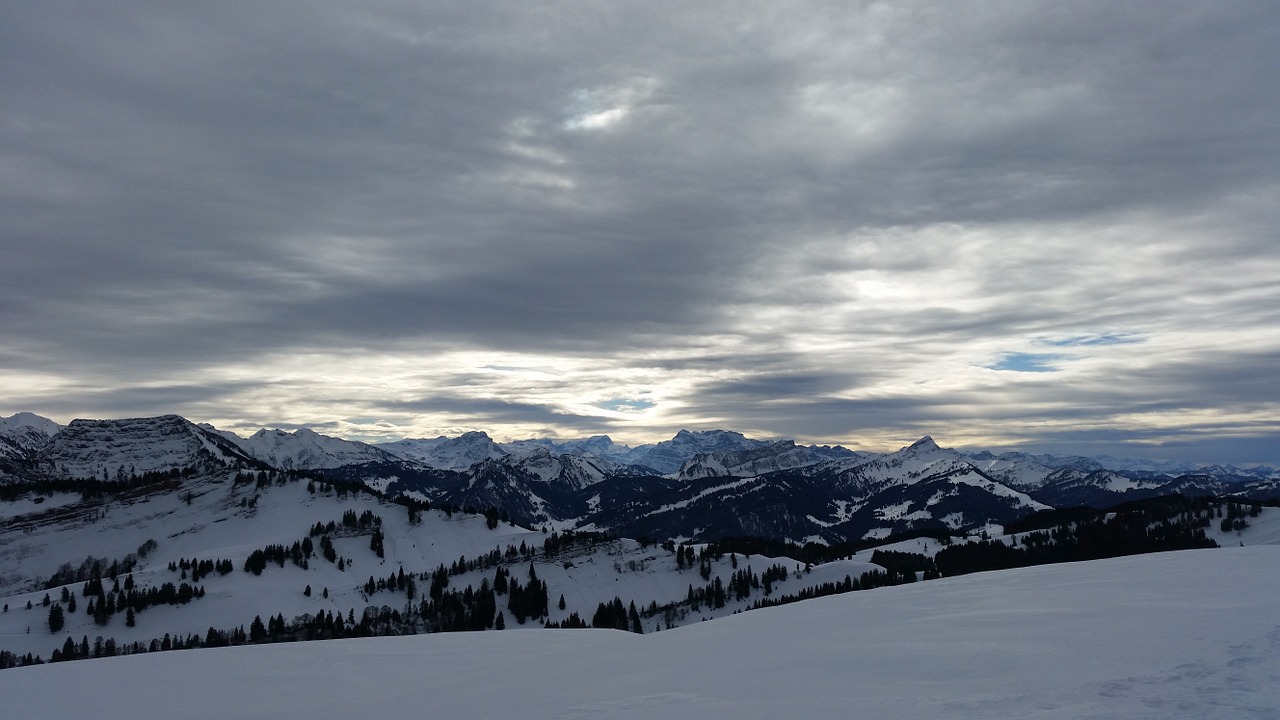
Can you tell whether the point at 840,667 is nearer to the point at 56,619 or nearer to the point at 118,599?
the point at 56,619

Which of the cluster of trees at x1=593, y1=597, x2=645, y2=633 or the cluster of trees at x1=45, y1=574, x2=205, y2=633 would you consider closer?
the cluster of trees at x1=593, y1=597, x2=645, y2=633

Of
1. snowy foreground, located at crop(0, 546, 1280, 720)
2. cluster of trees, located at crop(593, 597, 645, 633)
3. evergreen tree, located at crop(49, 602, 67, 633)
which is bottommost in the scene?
cluster of trees, located at crop(593, 597, 645, 633)

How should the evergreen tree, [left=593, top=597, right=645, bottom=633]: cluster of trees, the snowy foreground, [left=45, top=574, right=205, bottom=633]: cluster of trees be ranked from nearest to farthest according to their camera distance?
1. the snowy foreground
2. the evergreen tree
3. [left=593, top=597, right=645, bottom=633]: cluster of trees
4. [left=45, top=574, right=205, bottom=633]: cluster of trees

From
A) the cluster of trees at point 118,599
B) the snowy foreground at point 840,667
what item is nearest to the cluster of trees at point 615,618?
the cluster of trees at point 118,599

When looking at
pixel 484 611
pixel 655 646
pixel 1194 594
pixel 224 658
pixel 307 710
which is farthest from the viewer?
pixel 484 611

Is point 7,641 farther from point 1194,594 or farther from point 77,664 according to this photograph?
point 1194,594

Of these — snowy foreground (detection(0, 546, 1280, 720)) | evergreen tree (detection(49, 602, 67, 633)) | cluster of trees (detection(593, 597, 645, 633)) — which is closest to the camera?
snowy foreground (detection(0, 546, 1280, 720))

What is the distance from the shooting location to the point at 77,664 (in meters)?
26.0

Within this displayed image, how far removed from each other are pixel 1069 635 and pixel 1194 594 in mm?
7012

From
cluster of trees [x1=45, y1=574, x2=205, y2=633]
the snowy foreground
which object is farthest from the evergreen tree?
the snowy foreground

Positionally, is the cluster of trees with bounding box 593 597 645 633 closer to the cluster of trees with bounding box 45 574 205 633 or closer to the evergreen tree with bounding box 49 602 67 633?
the cluster of trees with bounding box 45 574 205 633

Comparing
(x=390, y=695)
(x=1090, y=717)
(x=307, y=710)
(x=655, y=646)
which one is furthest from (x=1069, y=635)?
(x=307, y=710)

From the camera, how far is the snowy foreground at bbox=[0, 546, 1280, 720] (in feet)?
33.1

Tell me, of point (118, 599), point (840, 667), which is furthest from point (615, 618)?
point (840, 667)
